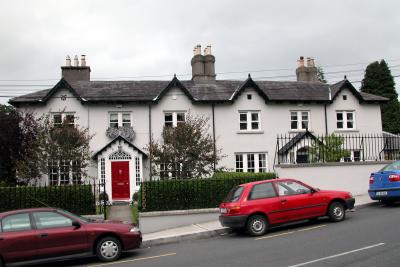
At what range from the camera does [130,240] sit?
11.3 metres

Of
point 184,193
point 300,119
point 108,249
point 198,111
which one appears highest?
point 198,111

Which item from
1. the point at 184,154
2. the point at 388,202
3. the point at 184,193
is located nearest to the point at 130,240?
the point at 184,193

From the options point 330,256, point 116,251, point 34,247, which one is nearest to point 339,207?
point 330,256

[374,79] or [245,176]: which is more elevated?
[374,79]

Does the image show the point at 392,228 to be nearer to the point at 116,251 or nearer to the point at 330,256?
the point at 330,256

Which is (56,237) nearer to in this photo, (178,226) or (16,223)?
(16,223)

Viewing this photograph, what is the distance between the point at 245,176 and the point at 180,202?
2629 millimetres

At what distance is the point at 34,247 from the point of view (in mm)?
10539

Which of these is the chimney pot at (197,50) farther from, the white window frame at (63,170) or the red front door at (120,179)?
the white window frame at (63,170)

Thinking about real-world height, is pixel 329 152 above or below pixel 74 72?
below

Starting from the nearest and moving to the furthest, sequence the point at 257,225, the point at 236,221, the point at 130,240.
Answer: the point at 130,240
the point at 236,221
the point at 257,225

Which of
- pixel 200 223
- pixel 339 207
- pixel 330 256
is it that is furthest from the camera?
pixel 200 223

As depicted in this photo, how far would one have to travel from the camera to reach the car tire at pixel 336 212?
13.8 m

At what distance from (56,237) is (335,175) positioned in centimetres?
1219
